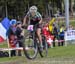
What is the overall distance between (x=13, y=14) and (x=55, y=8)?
66.5 feet

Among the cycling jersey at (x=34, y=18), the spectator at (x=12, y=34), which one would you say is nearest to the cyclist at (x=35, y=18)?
the cycling jersey at (x=34, y=18)

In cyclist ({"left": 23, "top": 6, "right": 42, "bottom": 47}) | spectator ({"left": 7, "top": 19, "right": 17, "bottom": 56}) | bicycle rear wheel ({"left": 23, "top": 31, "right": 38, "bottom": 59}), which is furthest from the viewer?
spectator ({"left": 7, "top": 19, "right": 17, "bottom": 56})

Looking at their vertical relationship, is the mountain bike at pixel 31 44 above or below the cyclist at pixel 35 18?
below

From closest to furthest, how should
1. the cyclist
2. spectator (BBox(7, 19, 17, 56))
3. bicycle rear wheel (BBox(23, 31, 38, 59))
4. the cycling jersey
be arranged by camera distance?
bicycle rear wheel (BBox(23, 31, 38, 59))
the cyclist
the cycling jersey
spectator (BBox(7, 19, 17, 56))

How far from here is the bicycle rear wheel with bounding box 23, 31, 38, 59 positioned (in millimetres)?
11273

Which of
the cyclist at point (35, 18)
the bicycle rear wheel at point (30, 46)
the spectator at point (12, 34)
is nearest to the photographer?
the bicycle rear wheel at point (30, 46)

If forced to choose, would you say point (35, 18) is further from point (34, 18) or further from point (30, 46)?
point (30, 46)

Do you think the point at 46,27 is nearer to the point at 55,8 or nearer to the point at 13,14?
the point at 13,14

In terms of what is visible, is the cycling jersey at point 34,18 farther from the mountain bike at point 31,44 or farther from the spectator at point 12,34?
the spectator at point 12,34

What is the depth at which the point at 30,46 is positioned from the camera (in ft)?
38.0

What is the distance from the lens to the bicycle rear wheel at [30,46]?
11.3m

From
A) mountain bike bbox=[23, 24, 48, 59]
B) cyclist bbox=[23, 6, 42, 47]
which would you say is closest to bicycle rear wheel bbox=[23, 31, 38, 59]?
mountain bike bbox=[23, 24, 48, 59]

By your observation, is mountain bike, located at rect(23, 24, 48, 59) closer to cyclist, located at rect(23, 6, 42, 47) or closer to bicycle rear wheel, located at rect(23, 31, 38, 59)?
bicycle rear wheel, located at rect(23, 31, 38, 59)

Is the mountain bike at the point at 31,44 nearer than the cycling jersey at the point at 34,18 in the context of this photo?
Yes
